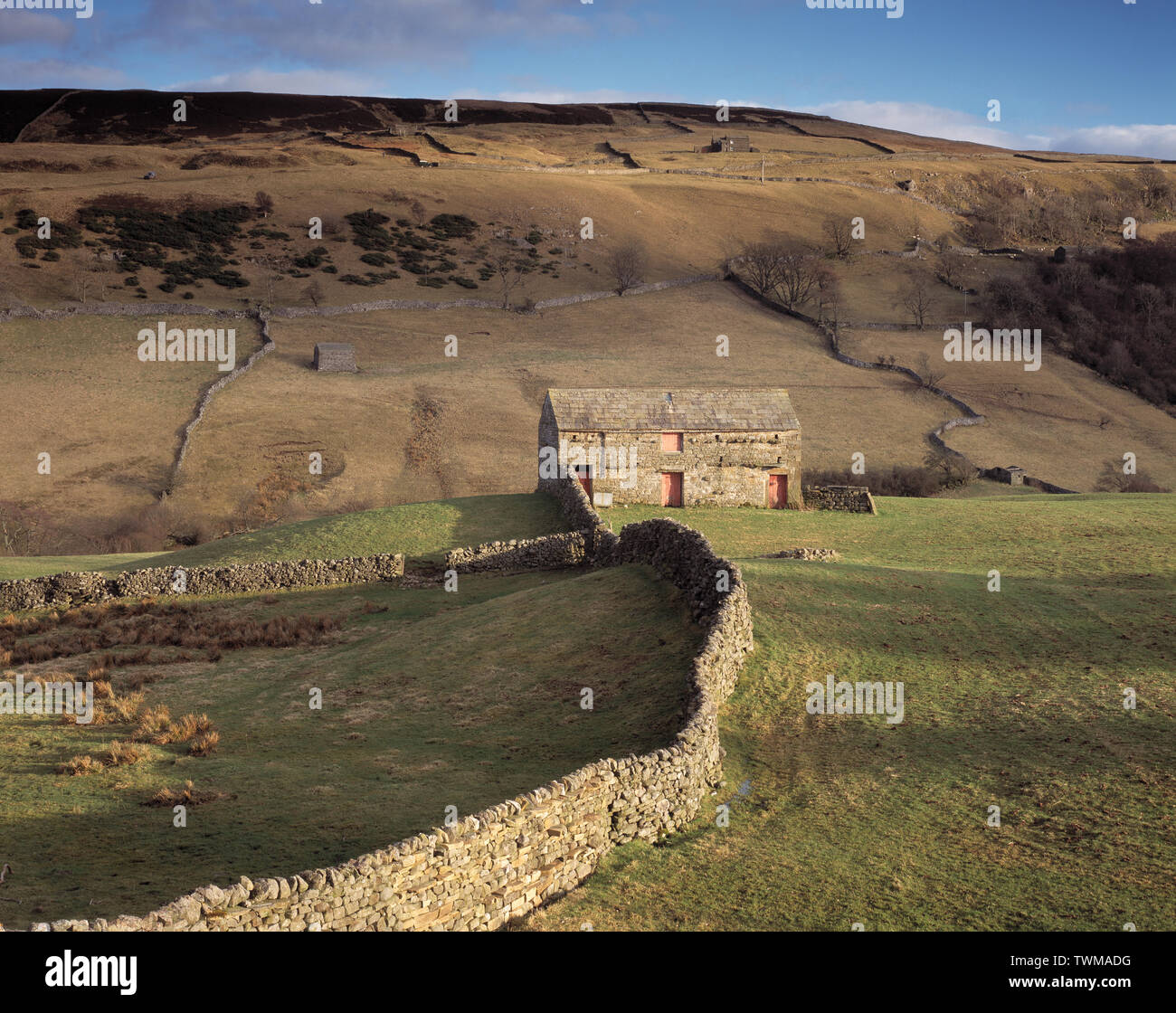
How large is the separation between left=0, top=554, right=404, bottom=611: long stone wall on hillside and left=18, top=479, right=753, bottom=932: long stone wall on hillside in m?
18.7

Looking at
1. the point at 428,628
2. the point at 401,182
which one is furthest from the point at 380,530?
the point at 401,182

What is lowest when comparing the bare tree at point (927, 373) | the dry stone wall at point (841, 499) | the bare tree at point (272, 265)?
the dry stone wall at point (841, 499)

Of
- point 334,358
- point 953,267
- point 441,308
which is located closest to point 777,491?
point 334,358

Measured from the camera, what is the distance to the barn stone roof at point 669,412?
42281mm

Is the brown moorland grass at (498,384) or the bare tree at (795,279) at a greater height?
the bare tree at (795,279)

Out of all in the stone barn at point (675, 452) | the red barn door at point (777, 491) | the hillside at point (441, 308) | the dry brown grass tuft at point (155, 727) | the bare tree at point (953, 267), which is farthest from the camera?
the bare tree at point (953, 267)

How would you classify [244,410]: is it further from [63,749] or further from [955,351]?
[955,351]

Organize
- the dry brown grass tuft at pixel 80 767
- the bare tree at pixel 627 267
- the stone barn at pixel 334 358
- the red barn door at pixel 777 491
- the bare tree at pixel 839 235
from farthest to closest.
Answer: the bare tree at pixel 839 235 < the bare tree at pixel 627 267 < the stone barn at pixel 334 358 < the red barn door at pixel 777 491 < the dry brown grass tuft at pixel 80 767

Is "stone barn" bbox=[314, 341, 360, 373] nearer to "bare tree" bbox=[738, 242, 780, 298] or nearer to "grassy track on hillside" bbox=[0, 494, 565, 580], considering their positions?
"grassy track on hillside" bbox=[0, 494, 565, 580]

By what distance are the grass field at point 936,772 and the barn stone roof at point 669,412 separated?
1602 centimetres

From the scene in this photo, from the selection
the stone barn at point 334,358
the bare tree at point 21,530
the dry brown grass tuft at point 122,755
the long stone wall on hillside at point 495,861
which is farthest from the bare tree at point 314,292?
the long stone wall on hillside at point 495,861

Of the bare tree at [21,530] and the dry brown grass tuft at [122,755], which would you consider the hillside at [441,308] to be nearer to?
the bare tree at [21,530]
